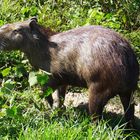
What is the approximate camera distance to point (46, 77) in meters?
5.56

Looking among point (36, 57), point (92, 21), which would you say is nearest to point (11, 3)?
point (92, 21)

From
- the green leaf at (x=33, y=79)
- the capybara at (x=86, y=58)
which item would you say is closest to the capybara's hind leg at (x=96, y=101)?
the capybara at (x=86, y=58)

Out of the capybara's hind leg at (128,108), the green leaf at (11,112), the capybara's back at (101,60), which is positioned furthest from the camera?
the capybara's hind leg at (128,108)

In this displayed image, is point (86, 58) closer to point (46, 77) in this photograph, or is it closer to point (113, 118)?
point (46, 77)

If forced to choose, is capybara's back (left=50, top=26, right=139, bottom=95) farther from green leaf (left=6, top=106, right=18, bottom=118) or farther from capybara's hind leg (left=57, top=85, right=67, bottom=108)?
green leaf (left=6, top=106, right=18, bottom=118)

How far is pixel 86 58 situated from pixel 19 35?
921mm

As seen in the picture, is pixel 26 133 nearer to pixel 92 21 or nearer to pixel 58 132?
pixel 58 132

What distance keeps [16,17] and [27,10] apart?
0.28m

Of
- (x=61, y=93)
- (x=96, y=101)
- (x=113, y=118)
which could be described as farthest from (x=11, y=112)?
(x=113, y=118)

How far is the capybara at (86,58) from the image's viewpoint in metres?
5.75

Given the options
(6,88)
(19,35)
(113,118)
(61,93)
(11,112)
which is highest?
(19,35)

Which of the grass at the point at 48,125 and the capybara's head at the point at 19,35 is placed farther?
the capybara's head at the point at 19,35

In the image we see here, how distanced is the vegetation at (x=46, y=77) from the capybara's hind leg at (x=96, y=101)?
12cm

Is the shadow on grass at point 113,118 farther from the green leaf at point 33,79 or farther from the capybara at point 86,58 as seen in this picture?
the green leaf at point 33,79
